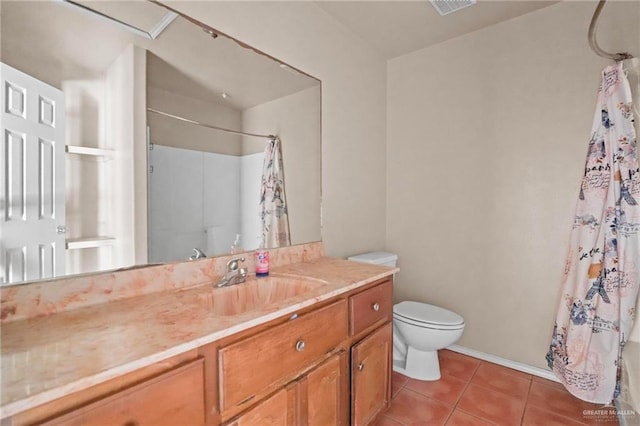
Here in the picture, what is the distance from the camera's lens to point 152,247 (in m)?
1.22

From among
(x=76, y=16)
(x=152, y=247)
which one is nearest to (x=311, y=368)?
(x=152, y=247)

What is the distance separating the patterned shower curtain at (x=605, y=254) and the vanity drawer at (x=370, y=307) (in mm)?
1160

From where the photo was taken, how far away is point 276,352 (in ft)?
3.25

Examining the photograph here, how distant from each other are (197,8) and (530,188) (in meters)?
2.28

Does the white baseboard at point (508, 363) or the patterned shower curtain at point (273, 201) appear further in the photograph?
the white baseboard at point (508, 363)

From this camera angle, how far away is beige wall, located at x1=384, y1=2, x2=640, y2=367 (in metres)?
1.92

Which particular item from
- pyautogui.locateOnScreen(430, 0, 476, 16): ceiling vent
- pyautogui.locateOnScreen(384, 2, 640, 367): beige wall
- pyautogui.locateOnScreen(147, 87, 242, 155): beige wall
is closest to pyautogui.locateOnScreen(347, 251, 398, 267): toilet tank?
pyautogui.locateOnScreen(384, 2, 640, 367): beige wall

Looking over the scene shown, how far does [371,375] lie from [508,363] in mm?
1375

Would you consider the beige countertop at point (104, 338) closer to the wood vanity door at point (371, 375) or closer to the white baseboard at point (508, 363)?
the wood vanity door at point (371, 375)

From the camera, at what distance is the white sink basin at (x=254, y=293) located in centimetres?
124

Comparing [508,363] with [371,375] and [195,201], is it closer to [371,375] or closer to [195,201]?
[371,375]

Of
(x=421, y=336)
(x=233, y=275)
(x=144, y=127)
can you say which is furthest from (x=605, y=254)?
(x=144, y=127)

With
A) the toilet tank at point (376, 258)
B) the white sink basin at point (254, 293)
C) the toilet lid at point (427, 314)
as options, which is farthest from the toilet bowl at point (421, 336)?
the white sink basin at point (254, 293)

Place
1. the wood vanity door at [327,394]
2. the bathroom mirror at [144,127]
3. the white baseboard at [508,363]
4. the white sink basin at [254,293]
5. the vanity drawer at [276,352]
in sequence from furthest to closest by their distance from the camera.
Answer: the white baseboard at [508,363]
the white sink basin at [254,293]
the wood vanity door at [327,394]
the bathroom mirror at [144,127]
the vanity drawer at [276,352]
